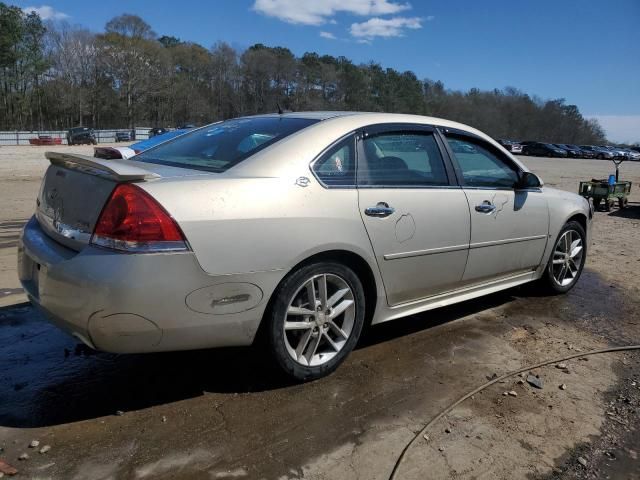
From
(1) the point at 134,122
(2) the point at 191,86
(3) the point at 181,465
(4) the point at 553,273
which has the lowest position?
(3) the point at 181,465

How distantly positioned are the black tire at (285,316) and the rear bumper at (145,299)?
0.09m

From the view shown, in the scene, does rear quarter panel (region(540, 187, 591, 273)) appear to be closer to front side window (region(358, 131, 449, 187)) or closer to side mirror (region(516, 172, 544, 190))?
side mirror (region(516, 172, 544, 190))

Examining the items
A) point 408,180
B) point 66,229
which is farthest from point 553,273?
point 66,229

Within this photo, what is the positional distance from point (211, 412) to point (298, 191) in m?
1.27

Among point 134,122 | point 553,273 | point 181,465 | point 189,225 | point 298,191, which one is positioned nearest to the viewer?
point 181,465

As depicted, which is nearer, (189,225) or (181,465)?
(181,465)

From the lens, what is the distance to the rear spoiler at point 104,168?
102 inches

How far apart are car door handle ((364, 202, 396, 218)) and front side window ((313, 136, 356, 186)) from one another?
19cm

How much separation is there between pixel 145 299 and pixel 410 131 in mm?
2151

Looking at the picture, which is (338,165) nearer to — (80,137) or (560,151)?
(80,137)

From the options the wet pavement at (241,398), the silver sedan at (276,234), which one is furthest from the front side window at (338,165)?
the wet pavement at (241,398)

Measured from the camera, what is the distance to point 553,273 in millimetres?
4941

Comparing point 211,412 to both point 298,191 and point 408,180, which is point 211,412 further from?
point 408,180

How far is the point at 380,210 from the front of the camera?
3244 millimetres
